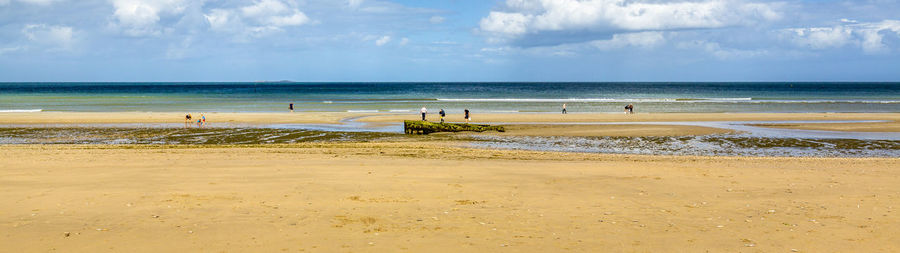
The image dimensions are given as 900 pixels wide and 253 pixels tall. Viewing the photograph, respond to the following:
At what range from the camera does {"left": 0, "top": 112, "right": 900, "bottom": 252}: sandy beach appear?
7.20 metres

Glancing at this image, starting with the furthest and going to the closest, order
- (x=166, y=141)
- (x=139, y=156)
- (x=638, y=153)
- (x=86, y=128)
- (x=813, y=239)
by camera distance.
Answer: (x=86, y=128) → (x=166, y=141) → (x=638, y=153) → (x=139, y=156) → (x=813, y=239)

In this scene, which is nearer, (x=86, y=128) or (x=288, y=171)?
(x=288, y=171)

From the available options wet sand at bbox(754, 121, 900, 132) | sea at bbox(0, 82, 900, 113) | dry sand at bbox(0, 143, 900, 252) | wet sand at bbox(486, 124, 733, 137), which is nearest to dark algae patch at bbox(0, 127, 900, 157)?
wet sand at bbox(486, 124, 733, 137)

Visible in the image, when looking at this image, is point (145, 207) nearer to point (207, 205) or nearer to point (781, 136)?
point (207, 205)

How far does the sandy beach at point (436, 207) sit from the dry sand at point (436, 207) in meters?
0.03

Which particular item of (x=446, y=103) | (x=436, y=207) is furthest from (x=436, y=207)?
(x=446, y=103)

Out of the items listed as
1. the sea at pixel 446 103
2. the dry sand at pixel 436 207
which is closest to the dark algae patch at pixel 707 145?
the dry sand at pixel 436 207

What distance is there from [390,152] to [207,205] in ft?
32.4

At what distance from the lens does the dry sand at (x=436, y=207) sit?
7.18 metres

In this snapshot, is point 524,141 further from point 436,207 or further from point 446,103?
point 446,103

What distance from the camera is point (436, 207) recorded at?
9.10 metres

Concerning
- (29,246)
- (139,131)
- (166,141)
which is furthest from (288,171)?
(139,131)

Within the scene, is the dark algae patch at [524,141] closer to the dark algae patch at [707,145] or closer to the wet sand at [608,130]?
the dark algae patch at [707,145]

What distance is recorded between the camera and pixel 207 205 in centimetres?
898
